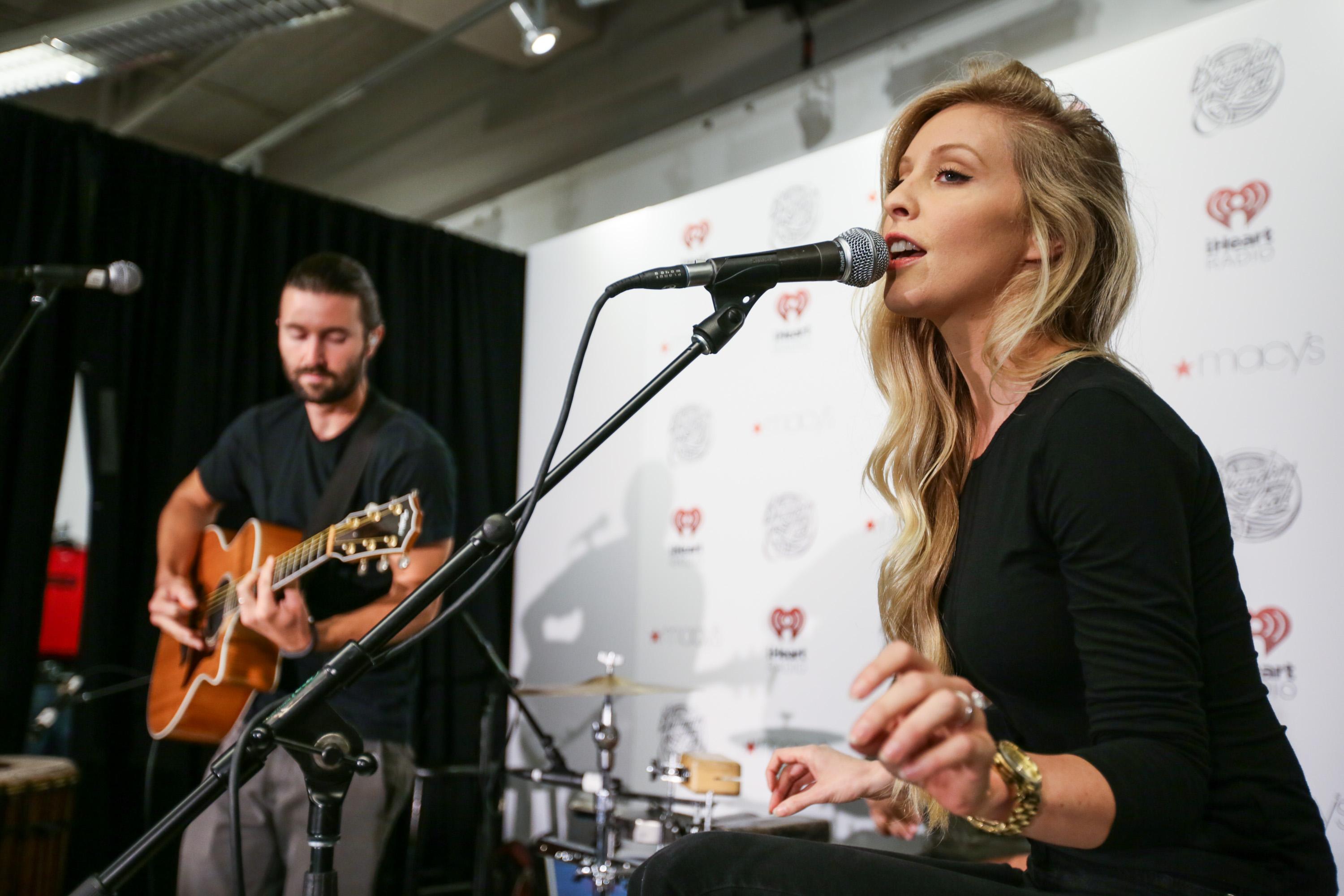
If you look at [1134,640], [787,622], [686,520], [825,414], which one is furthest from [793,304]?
[1134,640]

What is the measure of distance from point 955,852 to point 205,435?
3.21 meters

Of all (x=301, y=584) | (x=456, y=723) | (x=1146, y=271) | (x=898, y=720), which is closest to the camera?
(x=898, y=720)

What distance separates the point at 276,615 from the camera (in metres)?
2.65

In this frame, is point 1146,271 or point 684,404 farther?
point 684,404

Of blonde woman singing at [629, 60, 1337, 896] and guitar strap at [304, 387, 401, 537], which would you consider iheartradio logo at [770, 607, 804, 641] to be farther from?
blonde woman singing at [629, 60, 1337, 896]

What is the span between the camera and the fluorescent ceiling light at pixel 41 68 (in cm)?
456

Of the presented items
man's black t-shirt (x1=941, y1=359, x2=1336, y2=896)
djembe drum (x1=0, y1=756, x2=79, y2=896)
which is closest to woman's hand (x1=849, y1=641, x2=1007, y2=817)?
A: man's black t-shirt (x1=941, y1=359, x2=1336, y2=896)

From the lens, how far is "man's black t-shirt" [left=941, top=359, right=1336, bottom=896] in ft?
3.26

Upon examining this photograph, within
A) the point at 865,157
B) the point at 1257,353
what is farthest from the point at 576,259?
the point at 1257,353

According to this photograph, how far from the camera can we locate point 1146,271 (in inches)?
111

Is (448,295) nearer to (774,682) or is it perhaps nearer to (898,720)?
(774,682)

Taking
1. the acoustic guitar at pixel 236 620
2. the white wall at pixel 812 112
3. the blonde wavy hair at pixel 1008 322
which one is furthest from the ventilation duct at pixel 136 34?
the blonde wavy hair at pixel 1008 322

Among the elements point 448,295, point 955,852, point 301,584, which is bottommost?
point 955,852

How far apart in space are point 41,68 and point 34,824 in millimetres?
3449
